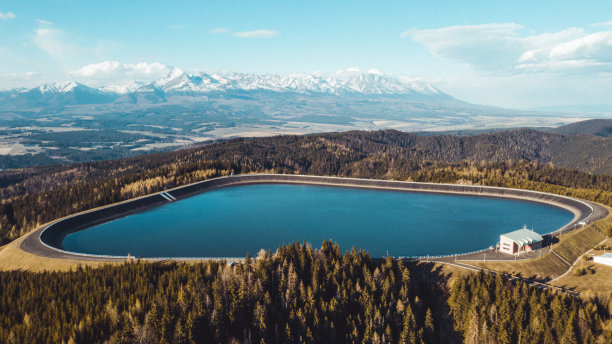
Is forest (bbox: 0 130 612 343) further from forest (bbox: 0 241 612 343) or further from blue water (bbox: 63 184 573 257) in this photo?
blue water (bbox: 63 184 573 257)

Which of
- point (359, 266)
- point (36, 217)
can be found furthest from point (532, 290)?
point (36, 217)

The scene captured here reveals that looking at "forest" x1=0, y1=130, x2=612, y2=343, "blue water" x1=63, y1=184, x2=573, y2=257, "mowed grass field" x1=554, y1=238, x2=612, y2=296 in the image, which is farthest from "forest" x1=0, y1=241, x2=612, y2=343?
"blue water" x1=63, y1=184, x2=573, y2=257

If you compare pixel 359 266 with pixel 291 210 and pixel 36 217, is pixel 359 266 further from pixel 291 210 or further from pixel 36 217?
pixel 36 217

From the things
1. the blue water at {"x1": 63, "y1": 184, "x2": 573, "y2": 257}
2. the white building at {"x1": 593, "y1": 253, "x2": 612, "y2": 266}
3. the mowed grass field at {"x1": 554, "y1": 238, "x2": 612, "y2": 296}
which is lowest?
the blue water at {"x1": 63, "y1": 184, "x2": 573, "y2": 257}

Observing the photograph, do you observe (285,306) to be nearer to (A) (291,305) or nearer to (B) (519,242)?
(A) (291,305)

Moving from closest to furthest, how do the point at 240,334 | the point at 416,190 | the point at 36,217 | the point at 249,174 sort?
the point at 240,334
the point at 36,217
the point at 416,190
the point at 249,174

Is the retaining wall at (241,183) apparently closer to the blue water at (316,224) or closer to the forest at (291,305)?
the blue water at (316,224)

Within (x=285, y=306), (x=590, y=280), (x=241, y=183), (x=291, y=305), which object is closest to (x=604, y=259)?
(x=590, y=280)
